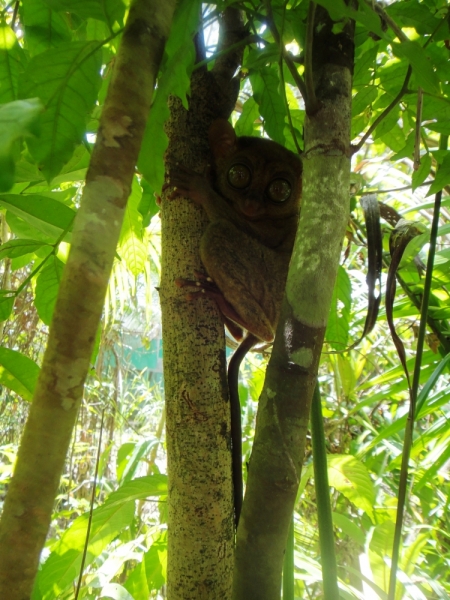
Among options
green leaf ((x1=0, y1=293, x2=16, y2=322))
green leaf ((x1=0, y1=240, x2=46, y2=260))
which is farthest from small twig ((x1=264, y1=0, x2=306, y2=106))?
green leaf ((x1=0, y1=293, x2=16, y2=322))

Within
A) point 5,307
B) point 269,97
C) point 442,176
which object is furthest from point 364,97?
point 5,307

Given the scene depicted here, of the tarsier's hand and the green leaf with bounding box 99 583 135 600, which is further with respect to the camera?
the green leaf with bounding box 99 583 135 600

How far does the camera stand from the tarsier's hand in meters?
1.34

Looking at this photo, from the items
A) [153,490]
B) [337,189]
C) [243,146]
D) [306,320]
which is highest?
[243,146]

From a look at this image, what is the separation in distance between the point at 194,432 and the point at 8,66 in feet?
2.87

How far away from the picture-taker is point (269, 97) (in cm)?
162

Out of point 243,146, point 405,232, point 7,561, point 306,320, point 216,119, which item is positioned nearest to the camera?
point 7,561

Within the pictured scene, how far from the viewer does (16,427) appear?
16.3 feet

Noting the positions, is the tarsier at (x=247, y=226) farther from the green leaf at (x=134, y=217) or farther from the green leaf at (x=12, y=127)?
the green leaf at (x=12, y=127)

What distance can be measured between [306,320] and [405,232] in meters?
0.48

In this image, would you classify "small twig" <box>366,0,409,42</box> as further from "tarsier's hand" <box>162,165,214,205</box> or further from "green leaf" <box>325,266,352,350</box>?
"green leaf" <box>325,266,352,350</box>

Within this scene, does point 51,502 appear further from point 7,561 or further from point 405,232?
point 405,232

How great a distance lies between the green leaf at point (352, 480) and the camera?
1.83 meters

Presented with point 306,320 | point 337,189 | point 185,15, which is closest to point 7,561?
point 306,320
